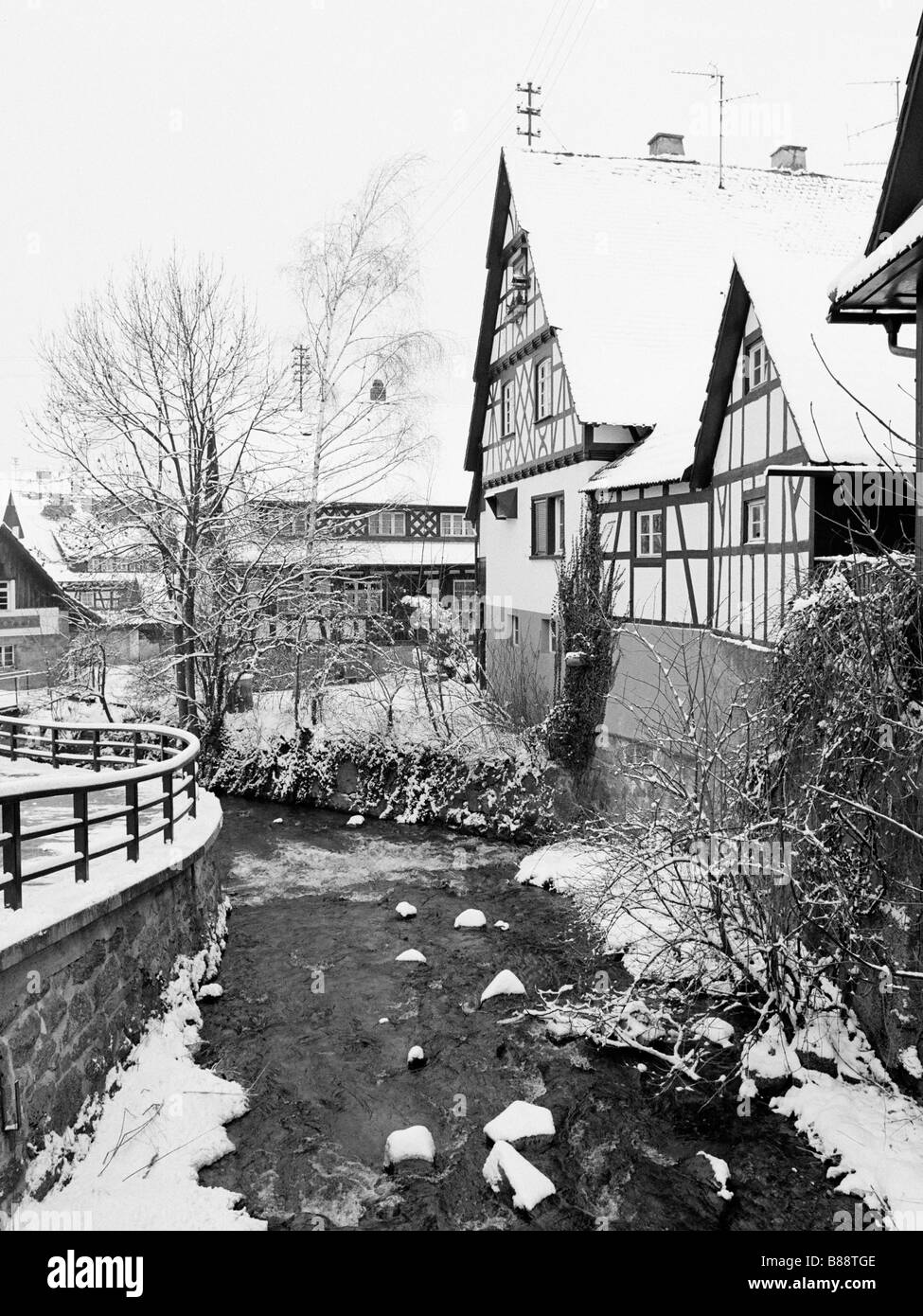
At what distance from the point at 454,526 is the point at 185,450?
18.1m

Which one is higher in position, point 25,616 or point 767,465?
point 767,465

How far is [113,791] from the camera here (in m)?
12.9

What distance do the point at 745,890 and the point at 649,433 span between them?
11046mm

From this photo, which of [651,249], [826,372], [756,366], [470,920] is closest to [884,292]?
[826,372]

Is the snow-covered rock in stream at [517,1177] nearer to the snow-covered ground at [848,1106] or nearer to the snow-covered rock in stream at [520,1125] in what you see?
the snow-covered rock in stream at [520,1125]

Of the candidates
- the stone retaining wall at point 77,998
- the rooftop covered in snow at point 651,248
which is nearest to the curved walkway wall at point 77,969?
the stone retaining wall at point 77,998

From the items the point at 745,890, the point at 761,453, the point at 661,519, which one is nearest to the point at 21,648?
the point at 661,519

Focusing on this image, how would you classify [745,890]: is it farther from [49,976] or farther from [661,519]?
[661,519]

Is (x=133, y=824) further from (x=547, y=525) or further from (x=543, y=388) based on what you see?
(x=543, y=388)

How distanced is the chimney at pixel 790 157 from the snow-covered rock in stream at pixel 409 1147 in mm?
25895

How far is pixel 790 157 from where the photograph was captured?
2539cm

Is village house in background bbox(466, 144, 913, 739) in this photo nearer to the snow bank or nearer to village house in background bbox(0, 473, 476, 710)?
village house in background bbox(0, 473, 476, 710)

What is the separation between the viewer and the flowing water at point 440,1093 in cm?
646

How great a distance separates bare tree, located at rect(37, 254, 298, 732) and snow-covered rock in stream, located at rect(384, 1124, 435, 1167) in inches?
536
